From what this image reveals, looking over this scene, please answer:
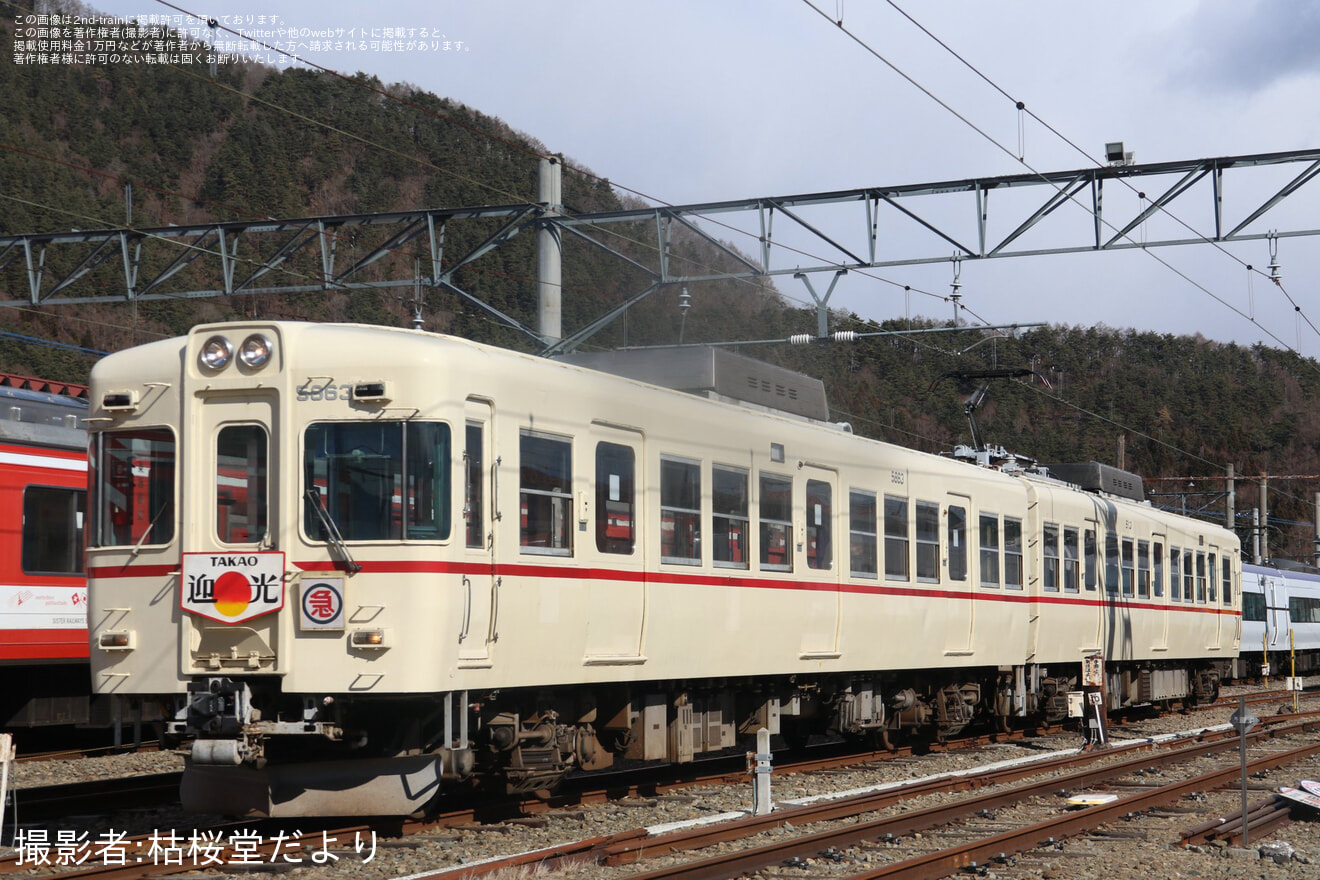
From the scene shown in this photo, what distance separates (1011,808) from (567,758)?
12.7ft

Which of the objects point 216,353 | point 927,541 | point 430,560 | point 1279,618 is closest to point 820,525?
point 927,541

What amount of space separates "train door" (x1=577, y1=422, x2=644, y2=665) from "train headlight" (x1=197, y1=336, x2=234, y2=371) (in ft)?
8.47

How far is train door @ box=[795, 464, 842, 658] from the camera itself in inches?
530

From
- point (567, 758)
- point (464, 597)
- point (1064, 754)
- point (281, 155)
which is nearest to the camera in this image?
point (464, 597)

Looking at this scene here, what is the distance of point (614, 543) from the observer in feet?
35.8

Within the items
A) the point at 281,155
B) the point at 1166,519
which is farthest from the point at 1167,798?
the point at 281,155

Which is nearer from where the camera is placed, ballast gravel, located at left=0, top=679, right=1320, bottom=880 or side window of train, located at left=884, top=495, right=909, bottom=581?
ballast gravel, located at left=0, top=679, right=1320, bottom=880

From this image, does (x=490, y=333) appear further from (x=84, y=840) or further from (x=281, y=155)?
(x=84, y=840)

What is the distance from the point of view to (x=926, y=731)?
17.2m

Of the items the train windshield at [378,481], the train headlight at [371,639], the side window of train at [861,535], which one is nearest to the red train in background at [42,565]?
the train windshield at [378,481]

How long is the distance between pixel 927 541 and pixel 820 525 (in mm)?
2524

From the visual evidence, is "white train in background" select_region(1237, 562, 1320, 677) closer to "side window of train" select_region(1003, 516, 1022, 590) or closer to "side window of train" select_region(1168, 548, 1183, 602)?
"side window of train" select_region(1168, 548, 1183, 602)

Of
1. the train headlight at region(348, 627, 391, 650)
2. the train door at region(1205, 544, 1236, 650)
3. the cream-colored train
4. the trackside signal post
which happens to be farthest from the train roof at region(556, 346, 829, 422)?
the train door at region(1205, 544, 1236, 650)

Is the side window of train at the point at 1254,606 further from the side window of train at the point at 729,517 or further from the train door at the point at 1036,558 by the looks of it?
the side window of train at the point at 729,517
